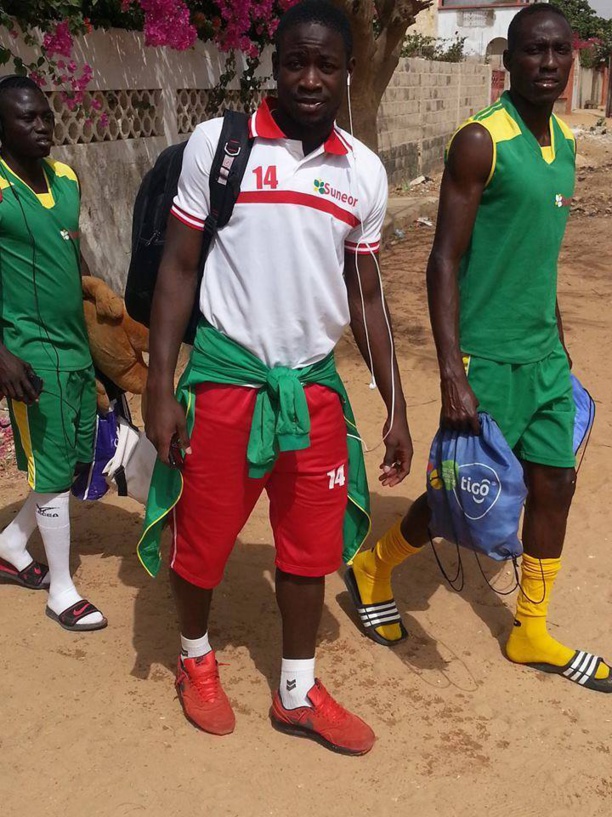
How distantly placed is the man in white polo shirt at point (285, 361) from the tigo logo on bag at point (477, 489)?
0.76 feet

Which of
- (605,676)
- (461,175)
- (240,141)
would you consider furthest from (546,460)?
(240,141)

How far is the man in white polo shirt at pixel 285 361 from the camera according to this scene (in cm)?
226

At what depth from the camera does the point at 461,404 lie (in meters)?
2.75

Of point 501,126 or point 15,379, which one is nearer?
point 501,126

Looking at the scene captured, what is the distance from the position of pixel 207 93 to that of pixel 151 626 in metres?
4.94

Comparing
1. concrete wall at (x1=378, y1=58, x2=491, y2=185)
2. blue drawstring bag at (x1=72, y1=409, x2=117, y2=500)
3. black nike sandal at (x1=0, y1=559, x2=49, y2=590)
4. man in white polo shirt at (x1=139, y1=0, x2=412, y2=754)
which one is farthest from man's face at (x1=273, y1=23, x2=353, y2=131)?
concrete wall at (x1=378, y1=58, x2=491, y2=185)

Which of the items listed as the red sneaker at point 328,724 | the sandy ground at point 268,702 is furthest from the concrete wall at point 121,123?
the red sneaker at point 328,724

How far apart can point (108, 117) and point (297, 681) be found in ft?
14.4

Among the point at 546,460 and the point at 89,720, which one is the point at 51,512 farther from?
the point at 546,460

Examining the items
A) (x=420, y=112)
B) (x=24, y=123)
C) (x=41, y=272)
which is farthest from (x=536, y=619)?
(x=420, y=112)

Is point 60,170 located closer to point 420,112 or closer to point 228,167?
point 228,167

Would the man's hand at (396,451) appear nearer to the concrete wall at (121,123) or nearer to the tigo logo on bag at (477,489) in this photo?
the tigo logo on bag at (477,489)

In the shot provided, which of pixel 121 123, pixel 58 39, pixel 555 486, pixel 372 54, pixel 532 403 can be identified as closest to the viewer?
pixel 532 403

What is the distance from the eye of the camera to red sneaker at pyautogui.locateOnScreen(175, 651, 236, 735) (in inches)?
109
